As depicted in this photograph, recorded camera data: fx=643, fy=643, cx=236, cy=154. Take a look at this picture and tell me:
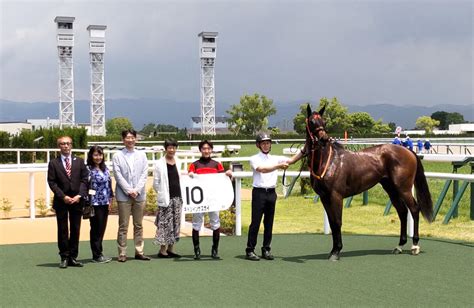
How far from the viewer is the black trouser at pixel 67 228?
657 cm

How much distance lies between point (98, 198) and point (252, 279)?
1979 mm

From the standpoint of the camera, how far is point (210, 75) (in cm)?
10269

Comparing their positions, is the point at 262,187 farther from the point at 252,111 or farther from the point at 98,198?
the point at 252,111

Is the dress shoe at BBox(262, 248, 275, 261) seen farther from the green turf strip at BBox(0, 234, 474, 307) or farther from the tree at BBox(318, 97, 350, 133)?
the tree at BBox(318, 97, 350, 133)

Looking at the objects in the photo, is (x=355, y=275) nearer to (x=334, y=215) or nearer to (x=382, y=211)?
(x=334, y=215)

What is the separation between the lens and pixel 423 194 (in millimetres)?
7582

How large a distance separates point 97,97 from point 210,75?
18.9 meters

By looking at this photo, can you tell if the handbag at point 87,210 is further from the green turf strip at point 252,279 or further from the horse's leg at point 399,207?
the horse's leg at point 399,207

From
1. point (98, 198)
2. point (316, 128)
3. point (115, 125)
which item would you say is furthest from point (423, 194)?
point (115, 125)

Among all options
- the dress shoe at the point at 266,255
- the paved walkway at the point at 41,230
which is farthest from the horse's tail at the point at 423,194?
the paved walkway at the point at 41,230

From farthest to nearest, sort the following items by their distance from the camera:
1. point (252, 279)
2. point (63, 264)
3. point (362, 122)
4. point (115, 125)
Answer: point (115, 125) < point (362, 122) < point (63, 264) < point (252, 279)

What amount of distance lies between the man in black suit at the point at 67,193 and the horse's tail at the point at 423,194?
3.80 metres

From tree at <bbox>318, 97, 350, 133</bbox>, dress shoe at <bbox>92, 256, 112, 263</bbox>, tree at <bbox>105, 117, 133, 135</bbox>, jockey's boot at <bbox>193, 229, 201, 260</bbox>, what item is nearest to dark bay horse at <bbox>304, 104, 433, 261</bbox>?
jockey's boot at <bbox>193, 229, 201, 260</bbox>

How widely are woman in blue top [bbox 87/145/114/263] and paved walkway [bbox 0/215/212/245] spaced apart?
193 centimetres
